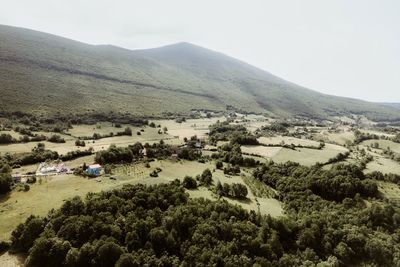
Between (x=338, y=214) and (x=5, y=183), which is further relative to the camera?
(x=5, y=183)

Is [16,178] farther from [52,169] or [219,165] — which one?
[219,165]

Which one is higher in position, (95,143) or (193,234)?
(193,234)

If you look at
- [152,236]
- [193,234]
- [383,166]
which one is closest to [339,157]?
[383,166]

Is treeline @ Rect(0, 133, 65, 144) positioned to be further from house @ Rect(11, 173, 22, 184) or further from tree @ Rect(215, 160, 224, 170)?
tree @ Rect(215, 160, 224, 170)

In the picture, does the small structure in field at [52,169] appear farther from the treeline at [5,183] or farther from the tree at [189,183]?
the tree at [189,183]

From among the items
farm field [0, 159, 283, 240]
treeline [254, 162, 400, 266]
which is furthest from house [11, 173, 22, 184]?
treeline [254, 162, 400, 266]

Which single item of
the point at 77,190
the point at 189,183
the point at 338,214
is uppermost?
the point at 338,214

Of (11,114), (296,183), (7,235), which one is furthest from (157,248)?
(11,114)
